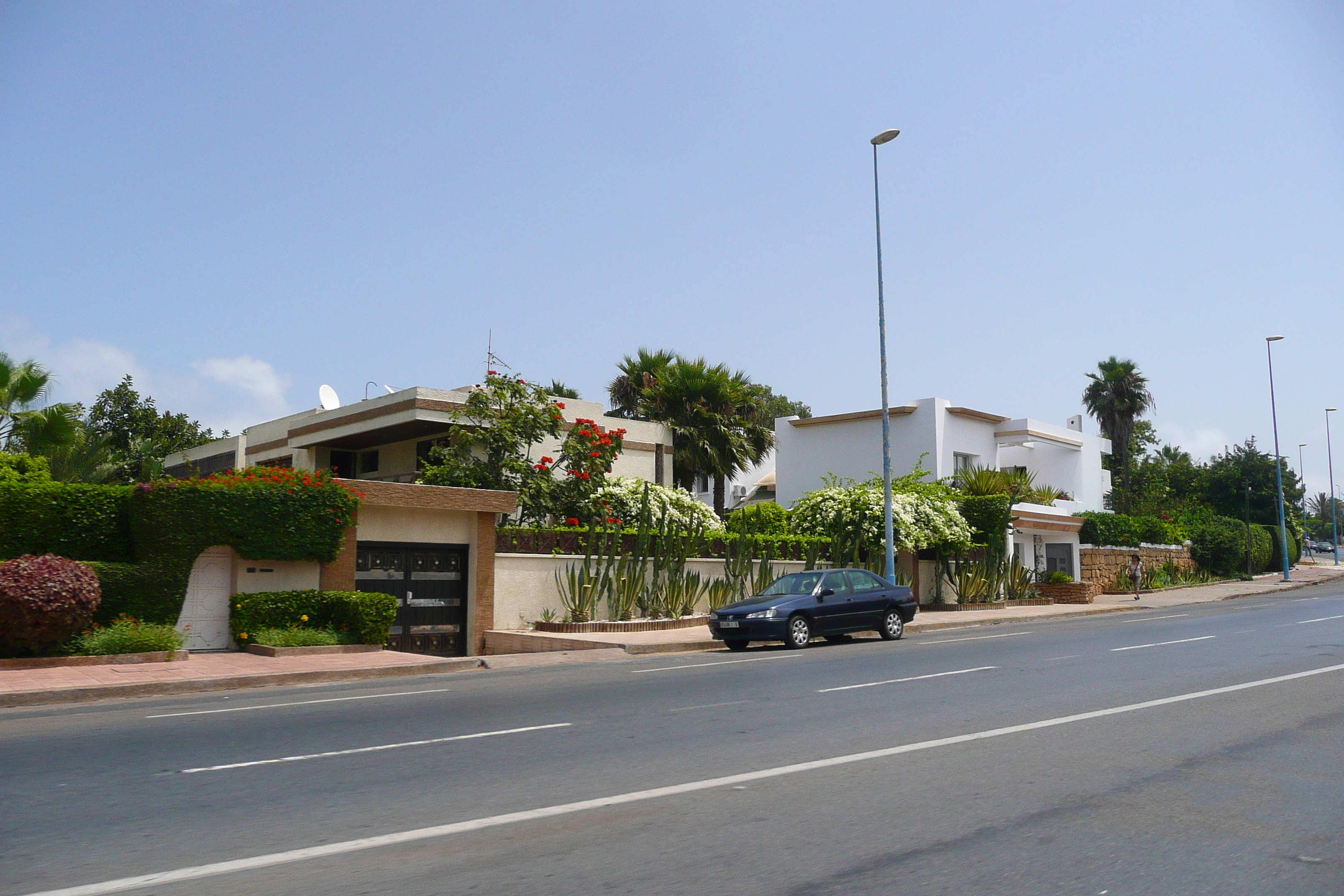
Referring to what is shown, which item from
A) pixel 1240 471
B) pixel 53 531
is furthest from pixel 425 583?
pixel 1240 471

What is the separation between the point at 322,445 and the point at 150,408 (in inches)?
672

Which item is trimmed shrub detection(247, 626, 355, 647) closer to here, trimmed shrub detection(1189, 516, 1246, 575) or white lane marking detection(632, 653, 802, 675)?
white lane marking detection(632, 653, 802, 675)

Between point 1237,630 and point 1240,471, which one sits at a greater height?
point 1240,471

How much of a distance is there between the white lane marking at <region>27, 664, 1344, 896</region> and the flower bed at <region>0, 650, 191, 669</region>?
458 inches

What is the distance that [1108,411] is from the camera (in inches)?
2304

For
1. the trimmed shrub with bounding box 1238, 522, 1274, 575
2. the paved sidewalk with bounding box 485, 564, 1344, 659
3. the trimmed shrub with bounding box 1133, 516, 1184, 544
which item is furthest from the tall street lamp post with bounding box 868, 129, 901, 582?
the trimmed shrub with bounding box 1238, 522, 1274, 575

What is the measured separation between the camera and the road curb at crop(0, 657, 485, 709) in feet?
40.4

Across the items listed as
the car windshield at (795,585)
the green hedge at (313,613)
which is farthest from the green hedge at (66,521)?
the car windshield at (795,585)

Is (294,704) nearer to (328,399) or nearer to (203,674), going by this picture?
(203,674)

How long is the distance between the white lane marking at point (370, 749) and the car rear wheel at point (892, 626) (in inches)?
502

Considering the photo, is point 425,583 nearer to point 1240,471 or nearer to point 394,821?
point 394,821

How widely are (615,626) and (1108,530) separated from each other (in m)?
28.5

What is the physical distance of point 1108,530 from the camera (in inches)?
1703

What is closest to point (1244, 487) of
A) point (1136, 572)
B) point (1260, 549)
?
point (1260, 549)
